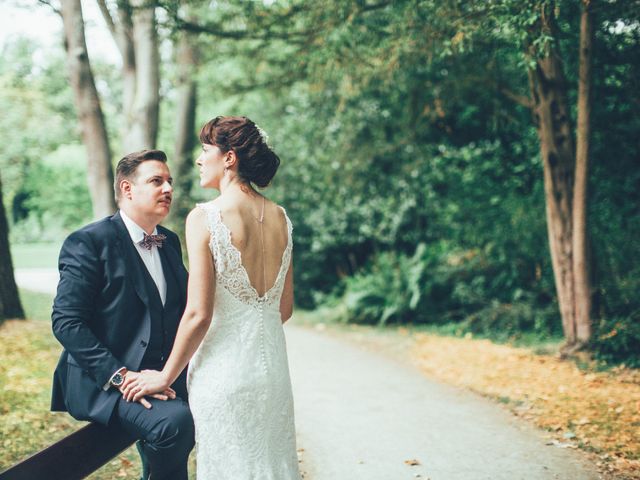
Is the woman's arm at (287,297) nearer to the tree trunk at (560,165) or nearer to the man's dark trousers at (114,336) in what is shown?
the man's dark trousers at (114,336)

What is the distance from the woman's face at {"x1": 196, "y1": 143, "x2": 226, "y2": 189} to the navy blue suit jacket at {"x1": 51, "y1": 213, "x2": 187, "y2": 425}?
0.58 m

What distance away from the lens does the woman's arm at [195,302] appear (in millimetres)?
2924

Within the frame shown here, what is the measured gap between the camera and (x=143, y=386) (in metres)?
3.04

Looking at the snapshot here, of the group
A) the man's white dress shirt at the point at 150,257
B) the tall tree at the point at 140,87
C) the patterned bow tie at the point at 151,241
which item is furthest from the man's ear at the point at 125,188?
the tall tree at the point at 140,87

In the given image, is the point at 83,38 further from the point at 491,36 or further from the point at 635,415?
the point at 635,415

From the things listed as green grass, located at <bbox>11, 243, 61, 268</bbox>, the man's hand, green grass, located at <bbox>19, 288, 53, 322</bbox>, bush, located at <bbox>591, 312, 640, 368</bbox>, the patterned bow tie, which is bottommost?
green grass, located at <bbox>11, 243, 61, 268</bbox>

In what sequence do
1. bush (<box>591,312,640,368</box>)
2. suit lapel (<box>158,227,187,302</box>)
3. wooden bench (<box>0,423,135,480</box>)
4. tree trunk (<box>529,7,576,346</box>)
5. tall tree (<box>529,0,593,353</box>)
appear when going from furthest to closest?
1. tree trunk (<box>529,7,576,346</box>)
2. tall tree (<box>529,0,593,353</box>)
3. bush (<box>591,312,640,368</box>)
4. suit lapel (<box>158,227,187,302</box>)
5. wooden bench (<box>0,423,135,480</box>)

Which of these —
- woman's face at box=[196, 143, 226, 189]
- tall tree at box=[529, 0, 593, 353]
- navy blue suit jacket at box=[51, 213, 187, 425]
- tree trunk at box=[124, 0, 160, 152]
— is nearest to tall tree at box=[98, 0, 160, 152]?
tree trunk at box=[124, 0, 160, 152]

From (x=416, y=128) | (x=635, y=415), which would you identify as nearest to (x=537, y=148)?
(x=416, y=128)

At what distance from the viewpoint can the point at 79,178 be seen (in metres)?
30.8

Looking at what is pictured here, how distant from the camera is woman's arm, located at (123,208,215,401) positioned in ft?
9.59

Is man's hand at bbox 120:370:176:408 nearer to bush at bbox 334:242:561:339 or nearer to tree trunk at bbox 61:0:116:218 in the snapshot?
tree trunk at bbox 61:0:116:218

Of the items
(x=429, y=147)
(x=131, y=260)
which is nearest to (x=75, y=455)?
(x=131, y=260)

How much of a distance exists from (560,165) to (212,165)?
6.53 metres
